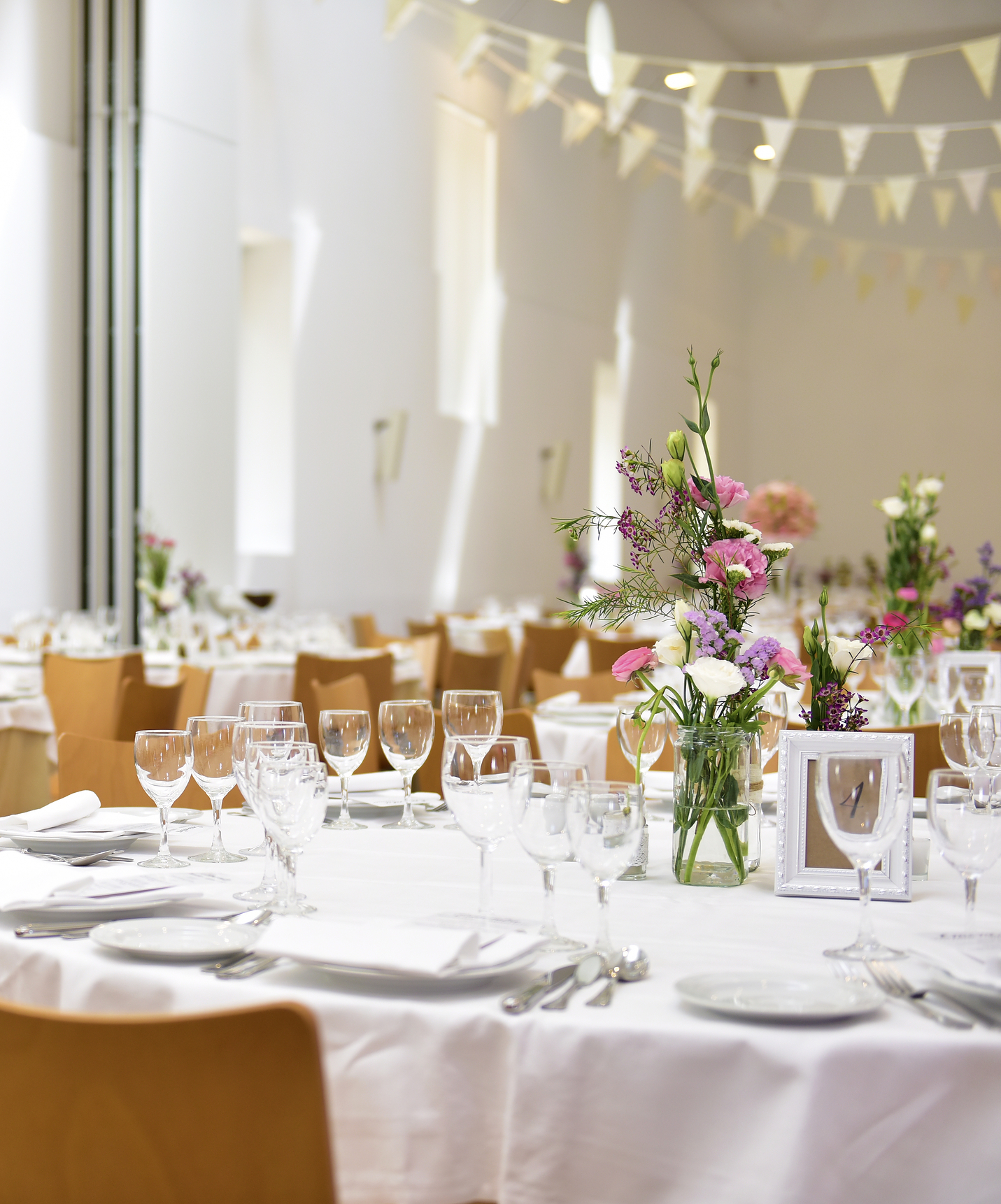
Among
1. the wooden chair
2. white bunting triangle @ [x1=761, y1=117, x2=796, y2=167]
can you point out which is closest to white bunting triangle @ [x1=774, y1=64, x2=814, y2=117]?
white bunting triangle @ [x1=761, y1=117, x2=796, y2=167]

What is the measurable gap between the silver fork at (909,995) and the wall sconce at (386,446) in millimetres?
8673

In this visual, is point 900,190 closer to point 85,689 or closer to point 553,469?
point 553,469

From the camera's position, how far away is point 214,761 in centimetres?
173

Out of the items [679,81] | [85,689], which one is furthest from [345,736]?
[679,81]

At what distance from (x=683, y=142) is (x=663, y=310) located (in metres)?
1.68

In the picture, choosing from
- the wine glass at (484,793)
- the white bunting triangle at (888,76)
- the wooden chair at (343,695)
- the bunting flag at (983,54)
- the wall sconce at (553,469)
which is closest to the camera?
the wine glass at (484,793)

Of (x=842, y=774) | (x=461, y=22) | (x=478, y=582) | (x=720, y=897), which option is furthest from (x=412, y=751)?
(x=478, y=582)

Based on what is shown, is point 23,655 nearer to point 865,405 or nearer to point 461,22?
point 461,22

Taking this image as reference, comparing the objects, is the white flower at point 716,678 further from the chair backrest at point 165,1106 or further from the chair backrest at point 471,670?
the chair backrest at point 471,670

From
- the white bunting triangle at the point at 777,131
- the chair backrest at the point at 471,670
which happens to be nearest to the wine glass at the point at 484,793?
the chair backrest at the point at 471,670

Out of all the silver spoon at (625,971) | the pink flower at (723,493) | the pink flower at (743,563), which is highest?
the pink flower at (723,493)

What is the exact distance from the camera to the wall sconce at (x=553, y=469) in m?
12.1

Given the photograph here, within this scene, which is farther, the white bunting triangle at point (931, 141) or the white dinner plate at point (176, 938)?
the white bunting triangle at point (931, 141)

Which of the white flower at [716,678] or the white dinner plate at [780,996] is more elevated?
the white flower at [716,678]
